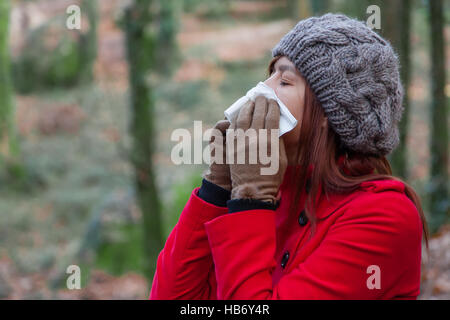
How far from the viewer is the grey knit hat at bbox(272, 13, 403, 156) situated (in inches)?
74.1

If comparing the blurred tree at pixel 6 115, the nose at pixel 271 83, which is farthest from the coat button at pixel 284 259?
the blurred tree at pixel 6 115

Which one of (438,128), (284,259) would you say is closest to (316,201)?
(284,259)

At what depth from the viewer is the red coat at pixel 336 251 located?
1.66 metres

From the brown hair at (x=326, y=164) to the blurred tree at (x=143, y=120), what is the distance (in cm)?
369

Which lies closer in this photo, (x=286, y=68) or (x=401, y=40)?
(x=286, y=68)

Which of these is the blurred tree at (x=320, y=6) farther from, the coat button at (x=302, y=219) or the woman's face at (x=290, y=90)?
the coat button at (x=302, y=219)

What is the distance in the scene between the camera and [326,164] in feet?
6.28

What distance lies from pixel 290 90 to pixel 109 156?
938 centimetres

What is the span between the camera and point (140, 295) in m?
6.84

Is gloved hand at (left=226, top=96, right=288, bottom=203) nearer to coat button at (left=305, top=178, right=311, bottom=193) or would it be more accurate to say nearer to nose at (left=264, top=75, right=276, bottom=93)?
nose at (left=264, top=75, right=276, bottom=93)

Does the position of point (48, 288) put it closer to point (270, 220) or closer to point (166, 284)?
point (166, 284)

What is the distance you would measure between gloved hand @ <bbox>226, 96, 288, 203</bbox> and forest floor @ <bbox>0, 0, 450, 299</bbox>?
144 inches

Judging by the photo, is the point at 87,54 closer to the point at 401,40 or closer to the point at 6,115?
the point at 6,115

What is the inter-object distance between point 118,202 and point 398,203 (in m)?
7.06
